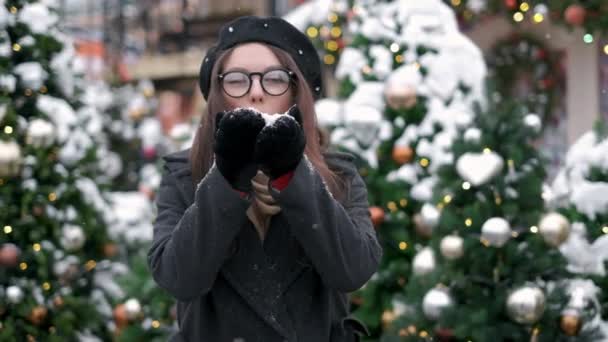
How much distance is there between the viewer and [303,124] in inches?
74.2

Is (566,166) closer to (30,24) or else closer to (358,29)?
(358,29)

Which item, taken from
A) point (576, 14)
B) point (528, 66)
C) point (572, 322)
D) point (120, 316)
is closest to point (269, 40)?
point (572, 322)

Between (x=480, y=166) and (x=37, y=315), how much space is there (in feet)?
6.96

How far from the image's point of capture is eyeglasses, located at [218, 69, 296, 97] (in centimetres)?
186

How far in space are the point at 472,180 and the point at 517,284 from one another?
419 millimetres

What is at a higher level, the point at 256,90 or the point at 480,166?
the point at 256,90

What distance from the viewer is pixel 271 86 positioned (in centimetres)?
187

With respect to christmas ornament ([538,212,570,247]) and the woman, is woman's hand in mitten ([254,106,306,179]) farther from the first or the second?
christmas ornament ([538,212,570,247])

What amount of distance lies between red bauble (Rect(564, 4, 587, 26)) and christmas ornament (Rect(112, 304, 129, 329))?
336 cm

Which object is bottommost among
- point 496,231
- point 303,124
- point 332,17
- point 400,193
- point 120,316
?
point 120,316

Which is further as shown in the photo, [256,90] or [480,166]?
[480,166]

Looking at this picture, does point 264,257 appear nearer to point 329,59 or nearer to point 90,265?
point 90,265

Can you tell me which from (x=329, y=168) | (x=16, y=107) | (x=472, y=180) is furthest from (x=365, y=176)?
(x=329, y=168)

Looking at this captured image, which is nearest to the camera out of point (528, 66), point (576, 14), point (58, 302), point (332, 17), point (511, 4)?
point (58, 302)
